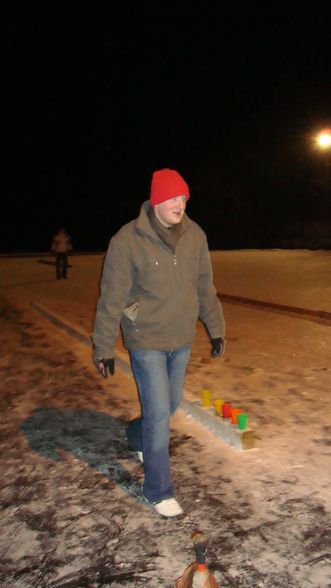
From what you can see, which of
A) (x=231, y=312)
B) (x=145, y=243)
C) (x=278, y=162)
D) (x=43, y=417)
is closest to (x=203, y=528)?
(x=145, y=243)

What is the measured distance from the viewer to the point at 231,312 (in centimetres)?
1066

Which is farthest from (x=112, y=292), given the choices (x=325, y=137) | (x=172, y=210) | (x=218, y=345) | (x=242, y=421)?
(x=325, y=137)

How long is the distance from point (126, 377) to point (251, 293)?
6963 mm

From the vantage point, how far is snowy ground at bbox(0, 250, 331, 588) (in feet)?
9.34

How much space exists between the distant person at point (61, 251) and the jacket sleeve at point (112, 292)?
1557 centimetres

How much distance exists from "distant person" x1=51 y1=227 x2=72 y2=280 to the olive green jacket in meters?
15.6

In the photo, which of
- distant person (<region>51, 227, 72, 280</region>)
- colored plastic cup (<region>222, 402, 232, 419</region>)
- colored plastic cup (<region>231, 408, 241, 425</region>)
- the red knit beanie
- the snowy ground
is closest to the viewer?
the snowy ground

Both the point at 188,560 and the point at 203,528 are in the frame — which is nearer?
the point at 188,560

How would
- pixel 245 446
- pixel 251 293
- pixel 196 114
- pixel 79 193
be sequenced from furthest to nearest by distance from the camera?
pixel 79 193 < pixel 196 114 < pixel 251 293 < pixel 245 446

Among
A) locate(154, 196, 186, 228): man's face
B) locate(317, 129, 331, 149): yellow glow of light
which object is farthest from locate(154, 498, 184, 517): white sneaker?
locate(317, 129, 331, 149): yellow glow of light

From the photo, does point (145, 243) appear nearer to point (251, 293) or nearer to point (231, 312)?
point (231, 312)

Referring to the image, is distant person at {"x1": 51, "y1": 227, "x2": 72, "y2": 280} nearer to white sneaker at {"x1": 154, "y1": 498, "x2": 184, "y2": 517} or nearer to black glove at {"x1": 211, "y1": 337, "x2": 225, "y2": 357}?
black glove at {"x1": 211, "y1": 337, "x2": 225, "y2": 357}

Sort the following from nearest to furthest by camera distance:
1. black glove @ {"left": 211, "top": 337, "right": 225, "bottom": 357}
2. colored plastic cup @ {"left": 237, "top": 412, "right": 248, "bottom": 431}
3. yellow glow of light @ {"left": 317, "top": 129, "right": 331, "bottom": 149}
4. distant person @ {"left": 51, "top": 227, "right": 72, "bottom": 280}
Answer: black glove @ {"left": 211, "top": 337, "right": 225, "bottom": 357} → colored plastic cup @ {"left": 237, "top": 412, "right": 248, "bottom": 431} → yellow glow of light @ {"left": 317, "top": 129, "right": 331, "bottom": 149} → distant person @ {"left": 51, "top": 227, "right": 72, "bottom": 280}

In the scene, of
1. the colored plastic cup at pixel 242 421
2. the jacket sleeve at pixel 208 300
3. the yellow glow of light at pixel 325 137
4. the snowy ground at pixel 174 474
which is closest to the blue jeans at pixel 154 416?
the snowy ground at pixel 174 474
